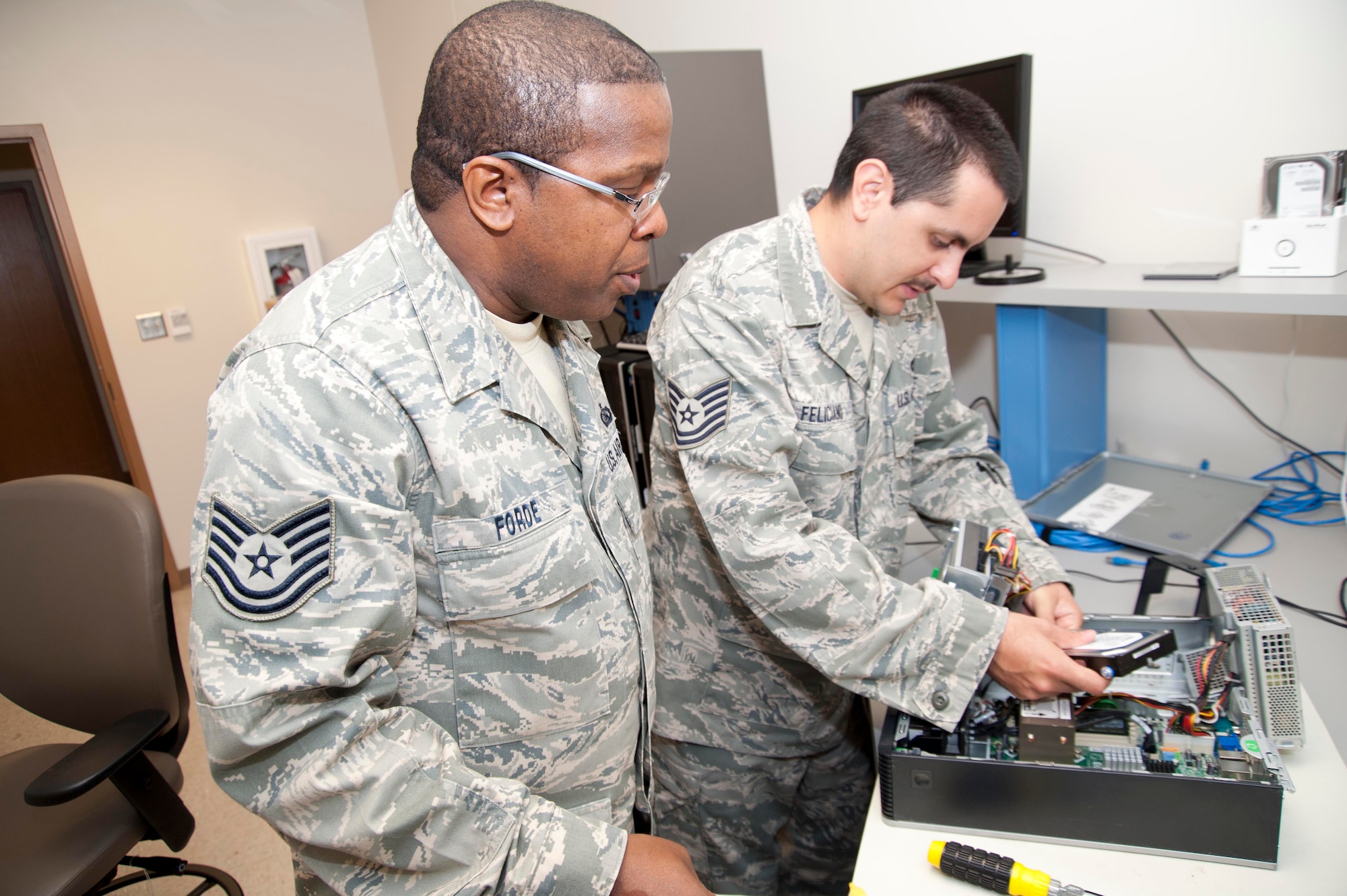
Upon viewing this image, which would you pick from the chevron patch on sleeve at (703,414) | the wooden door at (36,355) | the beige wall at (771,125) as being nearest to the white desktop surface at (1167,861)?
the chevron patch on sleeve at (703,414)

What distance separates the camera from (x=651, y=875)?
2.51 feet

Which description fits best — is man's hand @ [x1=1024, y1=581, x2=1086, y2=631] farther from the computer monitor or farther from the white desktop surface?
the computer monitor

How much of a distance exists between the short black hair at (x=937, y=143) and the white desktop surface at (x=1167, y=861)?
0.79 m

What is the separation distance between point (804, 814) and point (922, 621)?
67 cm

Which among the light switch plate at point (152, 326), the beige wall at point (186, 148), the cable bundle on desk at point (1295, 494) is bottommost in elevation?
the cable bundle on desk at point (1295, 494)

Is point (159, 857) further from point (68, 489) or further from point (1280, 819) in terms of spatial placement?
point (1280, 819)

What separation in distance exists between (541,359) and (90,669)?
3.90 ft

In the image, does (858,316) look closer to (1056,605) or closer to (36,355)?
(1056,605)

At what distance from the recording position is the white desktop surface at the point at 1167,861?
77 cm

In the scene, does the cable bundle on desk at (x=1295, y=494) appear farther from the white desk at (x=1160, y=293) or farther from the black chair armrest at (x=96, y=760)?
the black chair armrest at (x=96, y=760)

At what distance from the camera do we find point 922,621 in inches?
39.1

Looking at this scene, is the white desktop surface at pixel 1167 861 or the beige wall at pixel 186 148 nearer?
the white desktop surface at pixel 1167 861

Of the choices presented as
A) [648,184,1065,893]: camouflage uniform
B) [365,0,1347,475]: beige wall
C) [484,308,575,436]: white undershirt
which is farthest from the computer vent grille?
[365,0,1347,475]: beige wall

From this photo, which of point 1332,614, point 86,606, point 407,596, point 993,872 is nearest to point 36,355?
point 86,606
